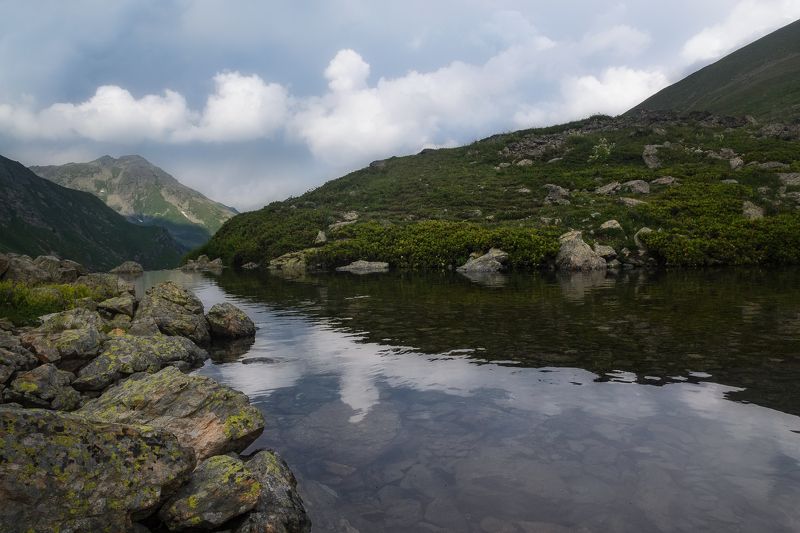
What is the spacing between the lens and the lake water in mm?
7387

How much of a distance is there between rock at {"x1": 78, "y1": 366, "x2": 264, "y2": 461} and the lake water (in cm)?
96

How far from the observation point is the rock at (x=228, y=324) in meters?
22.1

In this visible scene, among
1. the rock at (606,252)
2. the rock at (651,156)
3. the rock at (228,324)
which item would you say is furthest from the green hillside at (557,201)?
the rock at (228,324)

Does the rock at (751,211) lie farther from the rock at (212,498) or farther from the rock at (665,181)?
the rock at (212,498)

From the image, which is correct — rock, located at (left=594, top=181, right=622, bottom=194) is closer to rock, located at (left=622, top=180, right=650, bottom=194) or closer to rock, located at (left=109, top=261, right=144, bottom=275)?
rock, located at (left=622, top=180, right=650, bottom=194)

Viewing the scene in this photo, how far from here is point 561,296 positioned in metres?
29.6

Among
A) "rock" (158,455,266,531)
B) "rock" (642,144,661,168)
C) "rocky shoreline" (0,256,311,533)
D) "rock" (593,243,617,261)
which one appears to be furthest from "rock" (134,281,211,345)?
"rock" (642,144,661,168)

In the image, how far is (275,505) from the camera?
723cm

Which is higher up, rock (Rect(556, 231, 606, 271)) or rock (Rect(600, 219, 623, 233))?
rock (Rect(600, 219, 623, 233))

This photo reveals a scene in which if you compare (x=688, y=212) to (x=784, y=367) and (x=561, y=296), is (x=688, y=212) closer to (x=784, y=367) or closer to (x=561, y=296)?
(x=561, y=296)

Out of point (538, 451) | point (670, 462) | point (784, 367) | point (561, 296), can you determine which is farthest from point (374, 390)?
point (561, 296)

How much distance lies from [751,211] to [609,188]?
76.8 feet

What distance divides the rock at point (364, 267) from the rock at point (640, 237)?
29.2m

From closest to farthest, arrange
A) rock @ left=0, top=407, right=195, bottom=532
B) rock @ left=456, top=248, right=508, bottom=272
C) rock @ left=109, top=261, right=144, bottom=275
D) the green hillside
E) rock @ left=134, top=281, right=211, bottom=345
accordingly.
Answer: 1. rock @ left=0, top=407, right=195, bottom=532
2. rock @ left=134, top=281, right=211, bottom=345
3. rock @ left=456, top=248, right=508, bottom=272
4. the green hillside
5. rock @ left=109, top=261, right=144, bottom=275
